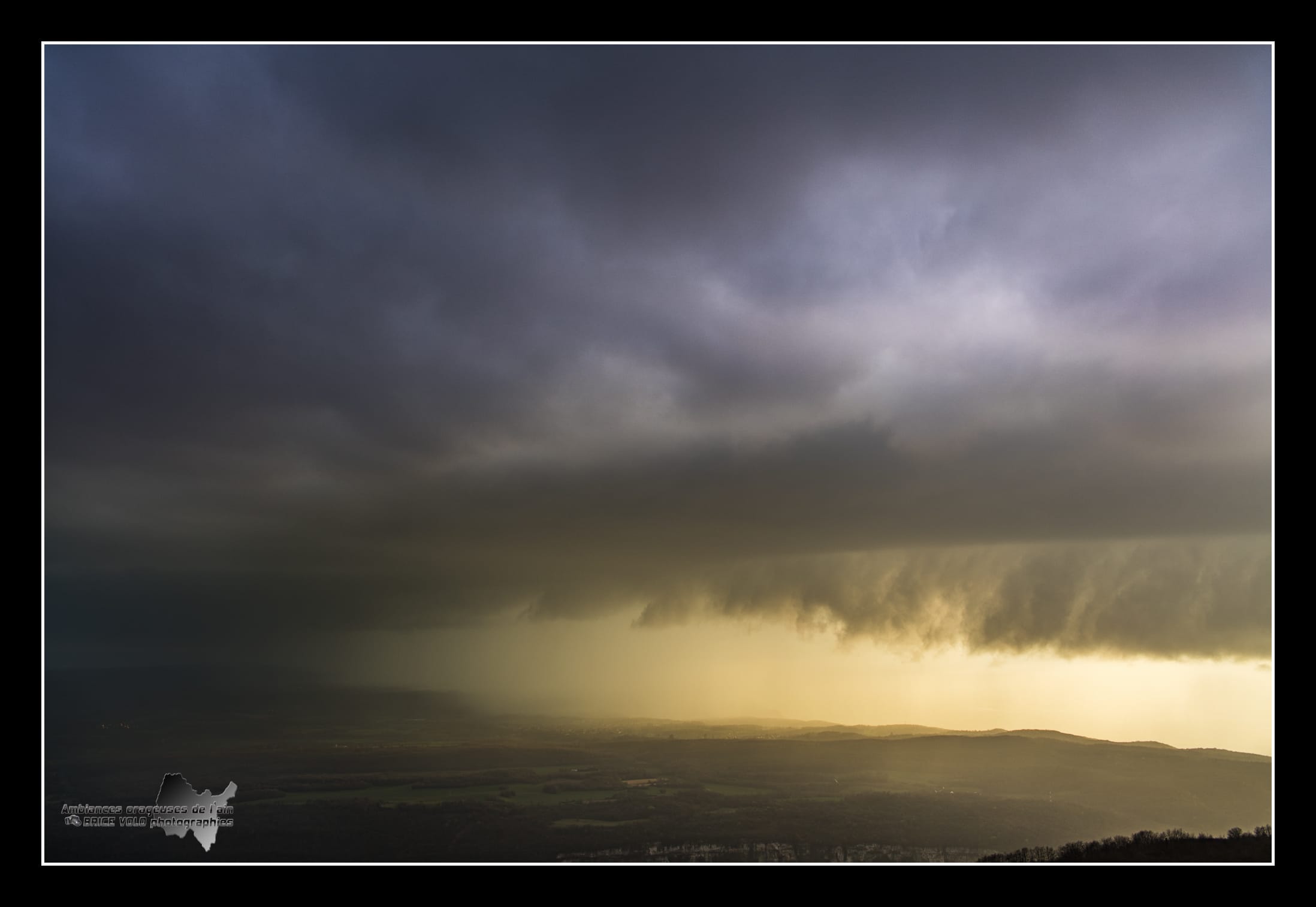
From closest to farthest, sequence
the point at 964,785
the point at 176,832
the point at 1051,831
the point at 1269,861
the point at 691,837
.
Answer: the point at 1269,861 < the point at 176,832 < the point at 691,837 < the point at 1051,831 < the point at 964,785

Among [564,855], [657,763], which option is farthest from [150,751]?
[657,763]

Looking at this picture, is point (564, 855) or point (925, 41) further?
point (564, 855)

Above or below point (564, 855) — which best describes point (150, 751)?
above

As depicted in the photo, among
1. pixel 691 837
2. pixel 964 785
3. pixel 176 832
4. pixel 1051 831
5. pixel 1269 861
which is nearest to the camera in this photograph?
pixel 1269 861

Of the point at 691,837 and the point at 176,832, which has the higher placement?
the point at 176,832

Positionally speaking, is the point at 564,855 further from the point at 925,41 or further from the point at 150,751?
the point at 925,41

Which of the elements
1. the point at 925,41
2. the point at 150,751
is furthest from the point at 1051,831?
the point at 150,751

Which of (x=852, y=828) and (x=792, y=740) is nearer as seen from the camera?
(x=852, y=828)

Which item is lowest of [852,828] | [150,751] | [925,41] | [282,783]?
[852,828]

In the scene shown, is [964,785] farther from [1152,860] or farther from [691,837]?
[691,837]
